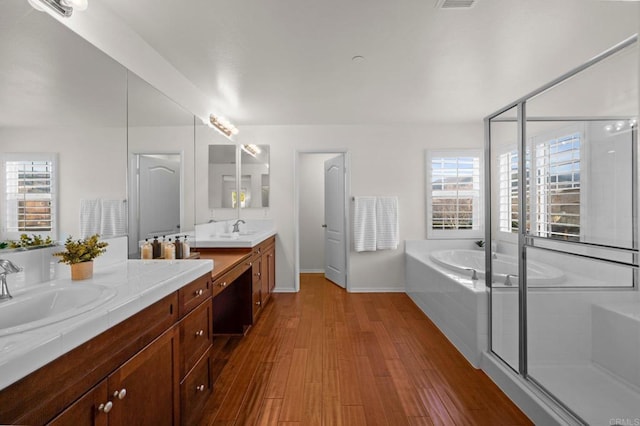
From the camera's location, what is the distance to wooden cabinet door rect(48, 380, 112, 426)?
76cm

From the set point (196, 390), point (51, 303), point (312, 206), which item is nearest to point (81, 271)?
point (51, 303)

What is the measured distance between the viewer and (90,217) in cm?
151

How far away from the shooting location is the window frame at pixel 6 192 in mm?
1104

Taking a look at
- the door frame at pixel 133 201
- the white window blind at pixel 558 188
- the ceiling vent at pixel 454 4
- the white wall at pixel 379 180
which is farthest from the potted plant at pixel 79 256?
the white wall at pixel 379 180

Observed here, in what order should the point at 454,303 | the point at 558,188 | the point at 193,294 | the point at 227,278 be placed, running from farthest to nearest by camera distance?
the point at 454,303, the point at 227,278, the point at 558,188, the point at 193,294

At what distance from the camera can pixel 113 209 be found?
1653 mm

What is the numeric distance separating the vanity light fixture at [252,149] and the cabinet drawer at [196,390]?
8.92ft

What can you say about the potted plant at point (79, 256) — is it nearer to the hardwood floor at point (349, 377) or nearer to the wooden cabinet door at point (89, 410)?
the wooden cabinet door at point (89, 410)

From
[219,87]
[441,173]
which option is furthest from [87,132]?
[441,173]

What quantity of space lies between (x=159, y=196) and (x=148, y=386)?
1.39 metres

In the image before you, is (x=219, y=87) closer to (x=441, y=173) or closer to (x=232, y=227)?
(x=232, y=227)

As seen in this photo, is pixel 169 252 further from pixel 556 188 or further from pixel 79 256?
pixel 556 188

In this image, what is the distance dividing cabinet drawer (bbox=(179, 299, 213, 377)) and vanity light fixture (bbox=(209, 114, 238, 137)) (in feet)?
6.91

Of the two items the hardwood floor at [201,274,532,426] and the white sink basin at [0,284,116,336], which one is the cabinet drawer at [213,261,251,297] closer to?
the hardwood floor at [201,274,532,426]
